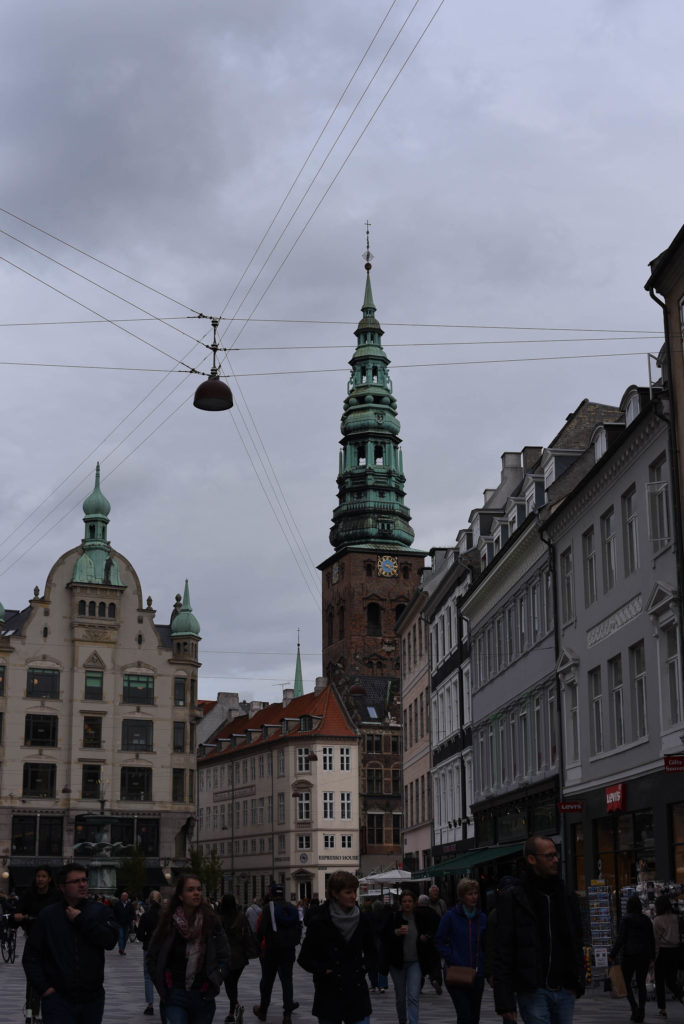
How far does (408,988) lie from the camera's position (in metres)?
15.6

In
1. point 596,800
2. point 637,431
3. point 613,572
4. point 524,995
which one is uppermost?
point 637,431

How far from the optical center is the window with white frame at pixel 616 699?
29.0 m

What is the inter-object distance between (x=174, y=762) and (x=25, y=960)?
7531cm

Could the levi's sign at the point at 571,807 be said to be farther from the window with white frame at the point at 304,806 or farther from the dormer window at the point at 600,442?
the window with white frame at the point at 304,806

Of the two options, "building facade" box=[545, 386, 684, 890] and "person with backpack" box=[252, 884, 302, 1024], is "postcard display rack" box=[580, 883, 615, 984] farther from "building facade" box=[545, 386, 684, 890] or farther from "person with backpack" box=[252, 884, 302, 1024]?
"person with backpack" box=[252, 884, 302, 1024]

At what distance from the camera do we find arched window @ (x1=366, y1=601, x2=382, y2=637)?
125m

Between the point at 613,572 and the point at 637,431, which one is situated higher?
the point at 637,431

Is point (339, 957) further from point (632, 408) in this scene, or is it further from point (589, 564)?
point (589, 564)

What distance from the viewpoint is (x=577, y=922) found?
842 centimetres

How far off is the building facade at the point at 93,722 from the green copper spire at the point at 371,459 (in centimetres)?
4447


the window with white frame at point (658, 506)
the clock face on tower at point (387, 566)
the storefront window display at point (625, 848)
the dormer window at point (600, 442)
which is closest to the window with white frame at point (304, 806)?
the clock face on tower at point (387, 566)

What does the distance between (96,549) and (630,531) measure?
2379 inches

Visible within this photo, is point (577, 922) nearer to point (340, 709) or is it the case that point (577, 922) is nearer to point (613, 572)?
point (613, 572)

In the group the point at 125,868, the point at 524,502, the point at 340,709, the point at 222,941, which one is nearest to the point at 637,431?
the point at 524,502
